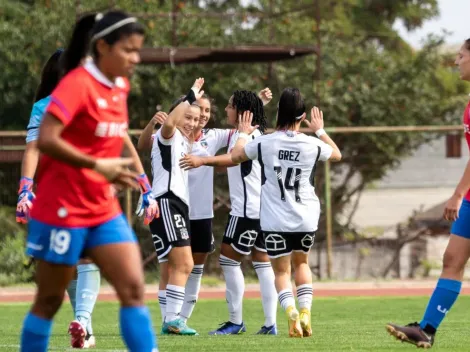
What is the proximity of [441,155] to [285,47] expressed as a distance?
14.5ft

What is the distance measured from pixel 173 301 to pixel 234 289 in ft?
2.43

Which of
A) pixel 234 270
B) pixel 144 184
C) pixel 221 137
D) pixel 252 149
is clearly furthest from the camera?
pixel 221 137

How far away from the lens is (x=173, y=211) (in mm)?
9680

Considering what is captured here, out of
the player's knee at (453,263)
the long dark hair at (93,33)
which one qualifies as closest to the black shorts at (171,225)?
the player's knee at (453,263)

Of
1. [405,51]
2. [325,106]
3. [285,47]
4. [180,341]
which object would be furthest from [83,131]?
[405,51]

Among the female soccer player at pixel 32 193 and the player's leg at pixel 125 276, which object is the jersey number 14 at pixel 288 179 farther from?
the player's leg at pixel 125 276

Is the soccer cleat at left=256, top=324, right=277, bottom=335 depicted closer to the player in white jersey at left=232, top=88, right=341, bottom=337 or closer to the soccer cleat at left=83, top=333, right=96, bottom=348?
the player in white jersey at left=232, top=88, right=341, bottom=337

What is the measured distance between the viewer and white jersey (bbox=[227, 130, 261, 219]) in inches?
398

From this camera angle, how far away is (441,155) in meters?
22.0

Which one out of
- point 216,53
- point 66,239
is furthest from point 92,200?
point 216,53

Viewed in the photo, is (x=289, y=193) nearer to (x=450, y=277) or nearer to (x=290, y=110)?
(x=290, y=110)

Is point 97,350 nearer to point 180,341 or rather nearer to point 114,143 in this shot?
point 180,341

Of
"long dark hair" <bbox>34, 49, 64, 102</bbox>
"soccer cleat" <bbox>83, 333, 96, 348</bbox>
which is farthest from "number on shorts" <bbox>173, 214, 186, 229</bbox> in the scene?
"long dark hair" <bbox>34, 49, 64, 102</bbox>

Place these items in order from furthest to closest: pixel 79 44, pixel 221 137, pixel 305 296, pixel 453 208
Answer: pixel 221 137, pixel 305 296, pixel 453 208, pixel 79 44
